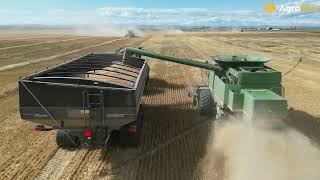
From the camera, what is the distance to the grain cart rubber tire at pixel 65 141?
9.32 m

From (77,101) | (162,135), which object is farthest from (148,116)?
(77,101)

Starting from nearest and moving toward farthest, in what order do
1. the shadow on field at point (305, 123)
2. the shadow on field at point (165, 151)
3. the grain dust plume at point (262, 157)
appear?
the grain dust plume at point (262, 157), the shadow on field at point (165, 151), the shadow on field at point (305, 123)

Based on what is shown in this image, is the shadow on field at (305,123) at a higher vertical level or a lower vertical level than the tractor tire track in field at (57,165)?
higher

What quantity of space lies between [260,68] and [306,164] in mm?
Answer: 3837

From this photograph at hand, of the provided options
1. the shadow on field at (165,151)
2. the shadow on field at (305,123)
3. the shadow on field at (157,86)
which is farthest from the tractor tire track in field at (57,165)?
the shadow on field at (157,86)

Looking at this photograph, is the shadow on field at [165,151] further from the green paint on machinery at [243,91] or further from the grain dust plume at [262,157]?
the green paint on machinery at [243,91]

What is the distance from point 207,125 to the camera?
1193 centimetres

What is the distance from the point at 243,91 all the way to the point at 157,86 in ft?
31.0

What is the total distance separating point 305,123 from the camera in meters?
12.0

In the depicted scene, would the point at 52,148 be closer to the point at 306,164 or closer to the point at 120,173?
the point at 120,173

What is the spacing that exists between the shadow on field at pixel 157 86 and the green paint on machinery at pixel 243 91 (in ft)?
11.9

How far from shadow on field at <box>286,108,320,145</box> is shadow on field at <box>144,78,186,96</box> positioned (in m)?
6.37

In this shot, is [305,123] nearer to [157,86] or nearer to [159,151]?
[159,151]

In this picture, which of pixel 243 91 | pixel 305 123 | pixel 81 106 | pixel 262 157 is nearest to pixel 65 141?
pixel 81 106
